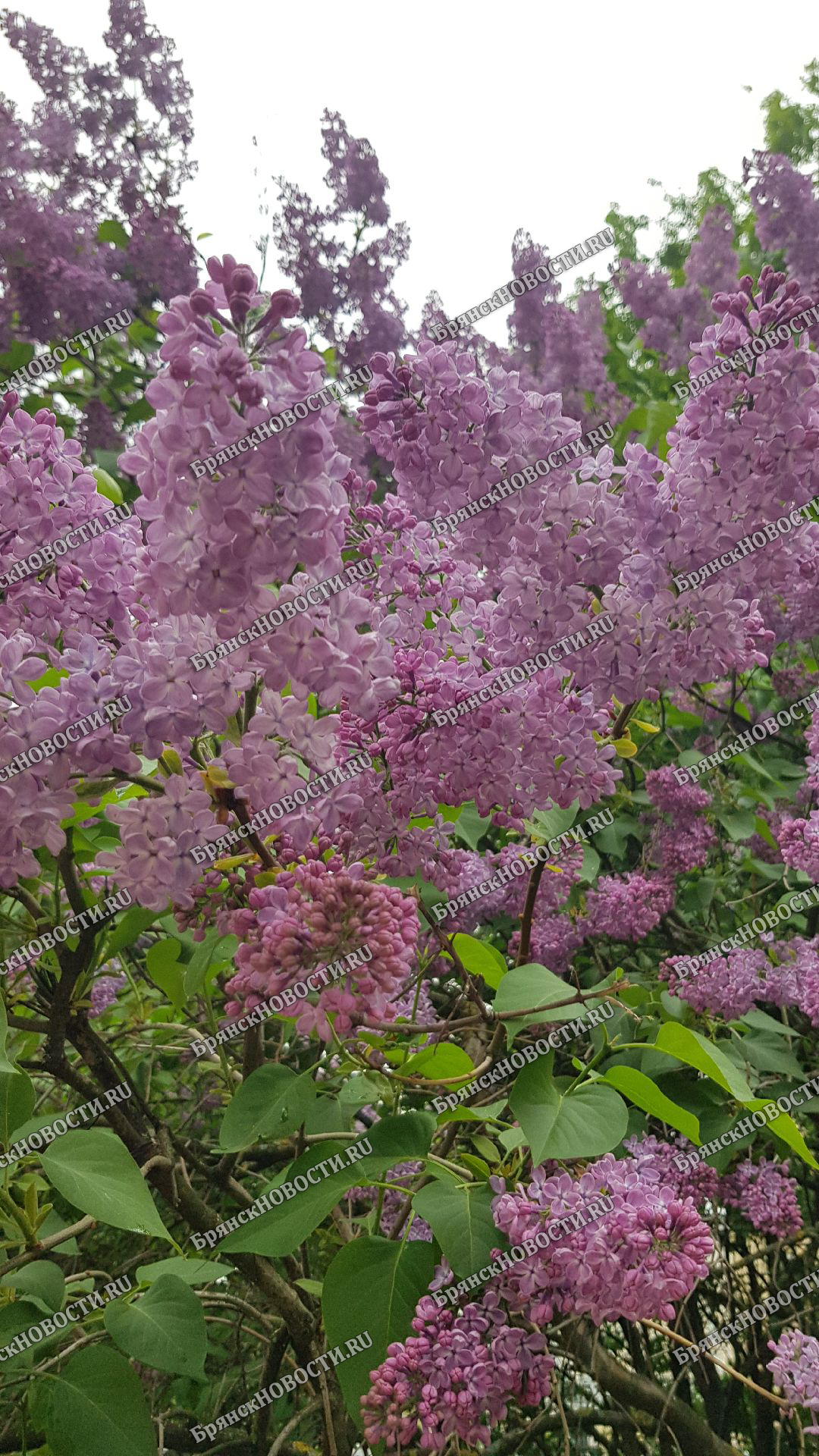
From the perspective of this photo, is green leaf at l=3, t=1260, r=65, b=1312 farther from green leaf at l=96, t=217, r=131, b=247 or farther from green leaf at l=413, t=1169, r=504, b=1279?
green leaf at l=96, t=217, r=131, b=247

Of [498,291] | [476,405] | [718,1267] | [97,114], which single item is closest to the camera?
[476,405]

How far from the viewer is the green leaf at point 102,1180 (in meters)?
0.98

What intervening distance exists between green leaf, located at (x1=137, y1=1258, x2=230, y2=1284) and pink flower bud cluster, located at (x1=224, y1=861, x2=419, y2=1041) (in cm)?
60

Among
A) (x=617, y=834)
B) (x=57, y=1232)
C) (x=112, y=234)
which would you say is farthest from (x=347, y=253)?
(x=57, y=1232)

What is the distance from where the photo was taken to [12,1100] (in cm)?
115

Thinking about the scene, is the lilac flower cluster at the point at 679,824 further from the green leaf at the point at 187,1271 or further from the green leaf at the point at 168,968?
the green leaf at the point at 187,1271

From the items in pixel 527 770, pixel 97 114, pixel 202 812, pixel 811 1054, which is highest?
pixel 97 114

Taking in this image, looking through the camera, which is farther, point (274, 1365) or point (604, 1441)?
point (604, 1441)

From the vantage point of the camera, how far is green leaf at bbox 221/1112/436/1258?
103 centimetres

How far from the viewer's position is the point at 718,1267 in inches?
79.4

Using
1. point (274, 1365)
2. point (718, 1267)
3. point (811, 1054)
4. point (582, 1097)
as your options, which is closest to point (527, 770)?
point (582, 1097)

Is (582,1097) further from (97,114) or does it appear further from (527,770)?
(97,114)

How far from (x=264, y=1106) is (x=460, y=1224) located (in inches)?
10.0

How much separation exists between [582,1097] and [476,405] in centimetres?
76
